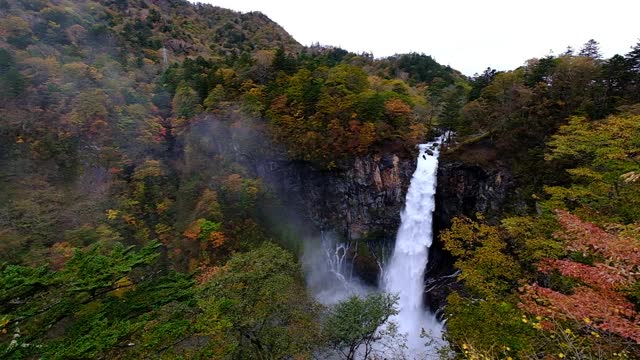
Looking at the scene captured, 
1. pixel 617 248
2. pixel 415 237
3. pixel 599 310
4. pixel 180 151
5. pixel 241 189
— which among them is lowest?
pixel 415 237

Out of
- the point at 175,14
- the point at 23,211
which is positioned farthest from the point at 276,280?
the point at 175,14

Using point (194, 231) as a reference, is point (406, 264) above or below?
below

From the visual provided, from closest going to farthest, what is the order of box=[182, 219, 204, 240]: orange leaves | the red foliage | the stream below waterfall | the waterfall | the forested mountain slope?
the red foliage → the forested mountain slope → box=[182, 219, 204, 240]: orange leaves → the stream below waterfall → the waterfall

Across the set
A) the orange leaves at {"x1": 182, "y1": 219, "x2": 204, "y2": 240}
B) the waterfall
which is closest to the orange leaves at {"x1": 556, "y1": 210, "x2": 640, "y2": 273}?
the waterfall

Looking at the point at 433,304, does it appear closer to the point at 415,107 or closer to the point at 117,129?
the point at 415,107

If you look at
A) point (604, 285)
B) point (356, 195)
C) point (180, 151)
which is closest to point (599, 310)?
point (604, 285)

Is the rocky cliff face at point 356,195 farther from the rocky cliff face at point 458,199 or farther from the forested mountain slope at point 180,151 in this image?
the rocky cliff face at point 458,199

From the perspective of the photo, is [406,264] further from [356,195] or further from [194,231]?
[194,231]

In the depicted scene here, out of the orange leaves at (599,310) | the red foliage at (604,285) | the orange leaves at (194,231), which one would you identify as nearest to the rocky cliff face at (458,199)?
the red foliage at (604,285)

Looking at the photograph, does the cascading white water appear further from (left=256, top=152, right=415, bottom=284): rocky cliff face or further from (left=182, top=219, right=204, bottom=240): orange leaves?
(left=182, top=219, right=204, bottom=240): orange leaves
